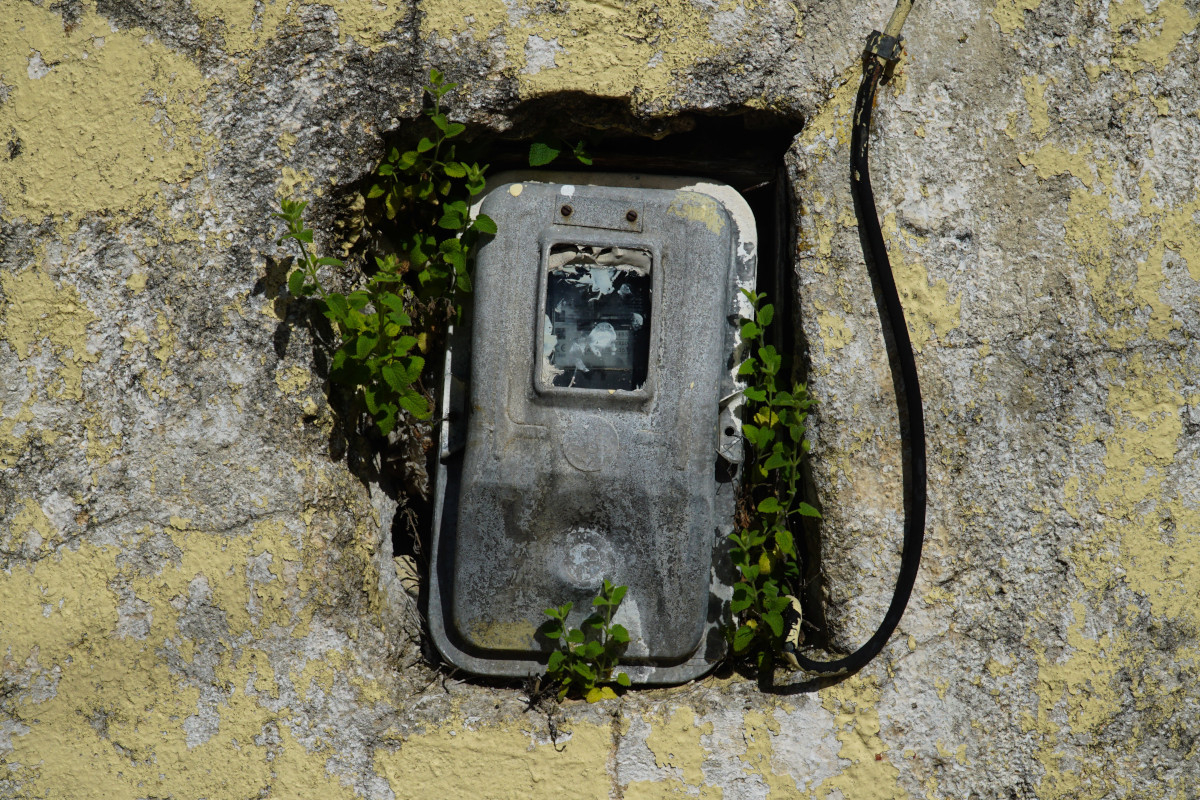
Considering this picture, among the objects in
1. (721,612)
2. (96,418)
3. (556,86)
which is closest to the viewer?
(96,418)

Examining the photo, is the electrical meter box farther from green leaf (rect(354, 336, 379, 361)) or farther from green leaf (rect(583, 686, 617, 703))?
green leaf (rect(354, 336, 379, 361))

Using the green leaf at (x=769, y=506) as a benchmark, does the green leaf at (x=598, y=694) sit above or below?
below

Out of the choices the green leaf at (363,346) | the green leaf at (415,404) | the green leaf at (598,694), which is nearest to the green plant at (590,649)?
the green leaf at (598,694)

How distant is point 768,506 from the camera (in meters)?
1.64

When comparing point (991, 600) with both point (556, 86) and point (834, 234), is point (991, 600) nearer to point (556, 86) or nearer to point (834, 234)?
point (834, 234)

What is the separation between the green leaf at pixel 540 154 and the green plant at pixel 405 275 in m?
0.11

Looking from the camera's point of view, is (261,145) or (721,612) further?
(721,612)

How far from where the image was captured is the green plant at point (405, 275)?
1.54 m

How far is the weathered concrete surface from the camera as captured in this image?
1518mm

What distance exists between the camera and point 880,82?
167cm

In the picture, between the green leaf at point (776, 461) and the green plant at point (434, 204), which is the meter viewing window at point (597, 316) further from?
the green leaf at point (776, 461)

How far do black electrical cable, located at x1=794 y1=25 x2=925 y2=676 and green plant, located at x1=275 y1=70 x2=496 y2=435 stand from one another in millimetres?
760

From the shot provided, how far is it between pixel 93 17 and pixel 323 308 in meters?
0.70

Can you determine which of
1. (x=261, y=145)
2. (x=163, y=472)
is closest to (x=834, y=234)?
(x=261, y=145)
